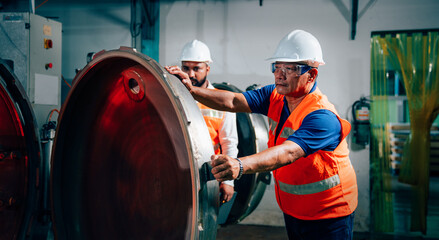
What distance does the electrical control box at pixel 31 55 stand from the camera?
2.31 m

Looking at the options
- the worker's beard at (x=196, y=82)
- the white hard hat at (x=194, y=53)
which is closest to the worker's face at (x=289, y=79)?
the worker's beard at (x=196, y=82)

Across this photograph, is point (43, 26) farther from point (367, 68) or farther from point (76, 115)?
point (367, 68)

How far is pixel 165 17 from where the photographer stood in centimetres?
428

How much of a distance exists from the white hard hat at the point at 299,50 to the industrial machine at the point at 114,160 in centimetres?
72

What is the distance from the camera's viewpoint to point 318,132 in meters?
1.33

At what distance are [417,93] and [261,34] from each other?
5.81ft

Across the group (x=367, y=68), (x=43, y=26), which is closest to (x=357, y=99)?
(x=367, y=68)

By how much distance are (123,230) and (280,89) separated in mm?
841

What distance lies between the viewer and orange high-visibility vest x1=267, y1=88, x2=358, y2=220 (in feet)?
4.89

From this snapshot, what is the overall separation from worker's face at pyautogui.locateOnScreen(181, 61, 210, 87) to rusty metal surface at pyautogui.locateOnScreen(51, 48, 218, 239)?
1260 millimetres

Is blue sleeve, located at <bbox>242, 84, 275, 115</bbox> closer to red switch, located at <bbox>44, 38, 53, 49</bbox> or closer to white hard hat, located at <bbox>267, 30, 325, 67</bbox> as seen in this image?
white hard hat, located at <bbox>267, 30, 325, 67</bbox>

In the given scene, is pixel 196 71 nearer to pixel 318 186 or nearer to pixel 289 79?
pixel 289 79

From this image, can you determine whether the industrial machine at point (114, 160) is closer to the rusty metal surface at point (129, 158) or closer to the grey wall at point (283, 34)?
the rusty metal surface at point (129, 158)

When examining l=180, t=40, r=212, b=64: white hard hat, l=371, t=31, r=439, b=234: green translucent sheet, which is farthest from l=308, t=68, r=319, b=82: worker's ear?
l=371, t=31, r=439, b=234: green translucent sheet
